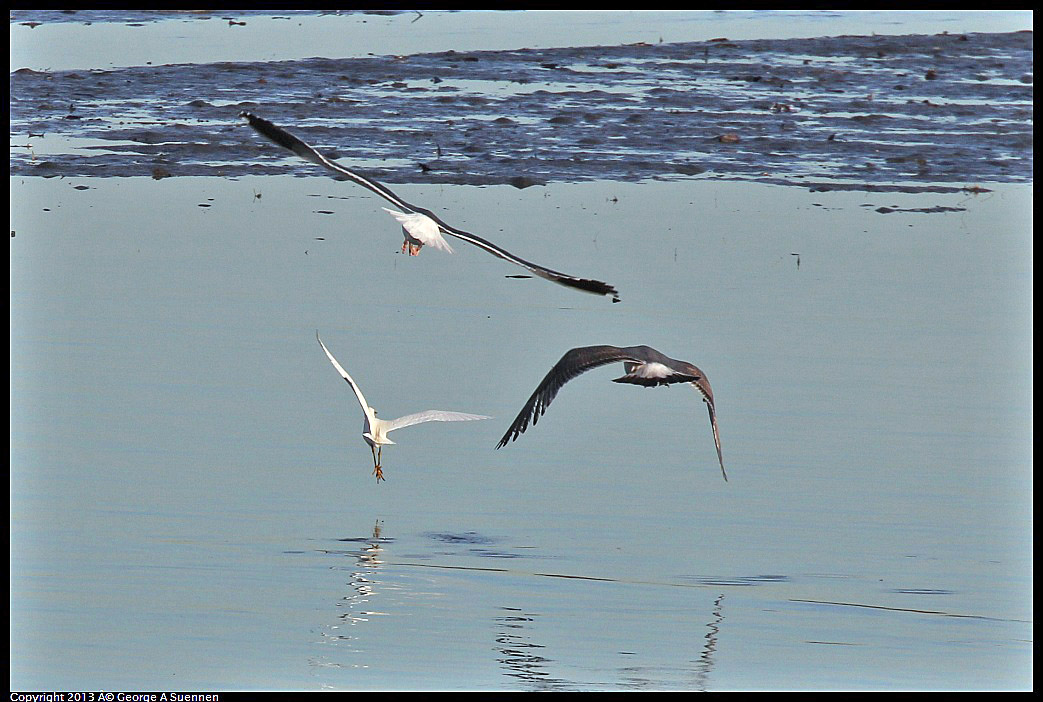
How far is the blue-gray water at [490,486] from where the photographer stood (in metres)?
6.12

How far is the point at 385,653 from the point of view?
238 inches

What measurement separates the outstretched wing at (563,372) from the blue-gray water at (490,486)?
0.32 metres

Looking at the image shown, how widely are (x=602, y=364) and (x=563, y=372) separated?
0.64ft

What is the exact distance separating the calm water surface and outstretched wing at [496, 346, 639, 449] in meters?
0.31

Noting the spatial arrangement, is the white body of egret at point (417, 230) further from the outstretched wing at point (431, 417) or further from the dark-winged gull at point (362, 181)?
the outstretched wing at point (431, 417)

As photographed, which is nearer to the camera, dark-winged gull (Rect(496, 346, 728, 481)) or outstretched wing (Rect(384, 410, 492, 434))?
outstretched wing (Rect(384, 410, 492, 434))

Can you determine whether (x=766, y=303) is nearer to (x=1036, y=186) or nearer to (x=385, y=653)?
(x=1036, y=186)

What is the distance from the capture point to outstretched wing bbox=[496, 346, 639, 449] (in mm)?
7410

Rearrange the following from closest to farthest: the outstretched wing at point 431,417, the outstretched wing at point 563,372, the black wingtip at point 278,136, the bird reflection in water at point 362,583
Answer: the bird reflection in water at point 362,583 → the outstretched wing at point 431,417 → the outstretched wing at point 563,372 → the black wingtip at point 278,136

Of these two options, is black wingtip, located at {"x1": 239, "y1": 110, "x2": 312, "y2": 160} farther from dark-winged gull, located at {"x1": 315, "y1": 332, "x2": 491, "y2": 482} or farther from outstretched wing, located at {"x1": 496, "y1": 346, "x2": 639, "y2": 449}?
outstretched wing, located at {"x1": 496, "y1": 346, "x2": 639, "y2": 449}

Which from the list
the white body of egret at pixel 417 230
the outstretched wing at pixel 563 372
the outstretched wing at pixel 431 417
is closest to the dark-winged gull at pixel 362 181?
the white body of egret at pixel 417 230

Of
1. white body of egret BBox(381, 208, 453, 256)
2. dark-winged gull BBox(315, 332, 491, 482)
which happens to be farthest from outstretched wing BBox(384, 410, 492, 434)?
white body of egret BBox(381, 208, 453, 256)

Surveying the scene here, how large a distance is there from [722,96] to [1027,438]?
11302 mm
